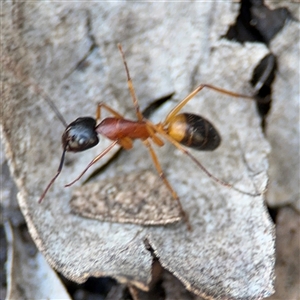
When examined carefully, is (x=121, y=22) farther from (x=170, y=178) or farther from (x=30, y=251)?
(x=30, y=251)

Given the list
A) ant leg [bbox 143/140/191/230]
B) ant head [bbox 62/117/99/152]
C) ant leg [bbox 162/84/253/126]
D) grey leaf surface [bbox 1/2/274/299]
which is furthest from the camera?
ant leg [bbox 162/84/253/126]

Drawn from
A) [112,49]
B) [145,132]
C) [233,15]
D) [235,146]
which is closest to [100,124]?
[145,132]

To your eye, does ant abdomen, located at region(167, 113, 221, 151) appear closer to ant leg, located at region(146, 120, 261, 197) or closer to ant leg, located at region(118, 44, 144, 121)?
ant leg, located at region(146, 120, 261, 197)

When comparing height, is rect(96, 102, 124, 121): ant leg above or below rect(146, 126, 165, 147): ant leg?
above

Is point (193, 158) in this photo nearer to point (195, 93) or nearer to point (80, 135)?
point (195, 93)

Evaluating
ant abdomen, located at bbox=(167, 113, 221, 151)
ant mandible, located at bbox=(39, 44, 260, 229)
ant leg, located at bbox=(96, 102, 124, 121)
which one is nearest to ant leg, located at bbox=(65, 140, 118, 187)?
ant mandible, located at bbox=(39, 44, 260, 229)

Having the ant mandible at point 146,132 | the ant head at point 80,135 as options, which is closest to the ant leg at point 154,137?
the ant mandible at point 146,132

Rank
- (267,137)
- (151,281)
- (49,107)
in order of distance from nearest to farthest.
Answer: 1. (151,281)
2. (49,107)
3. (267,137)
